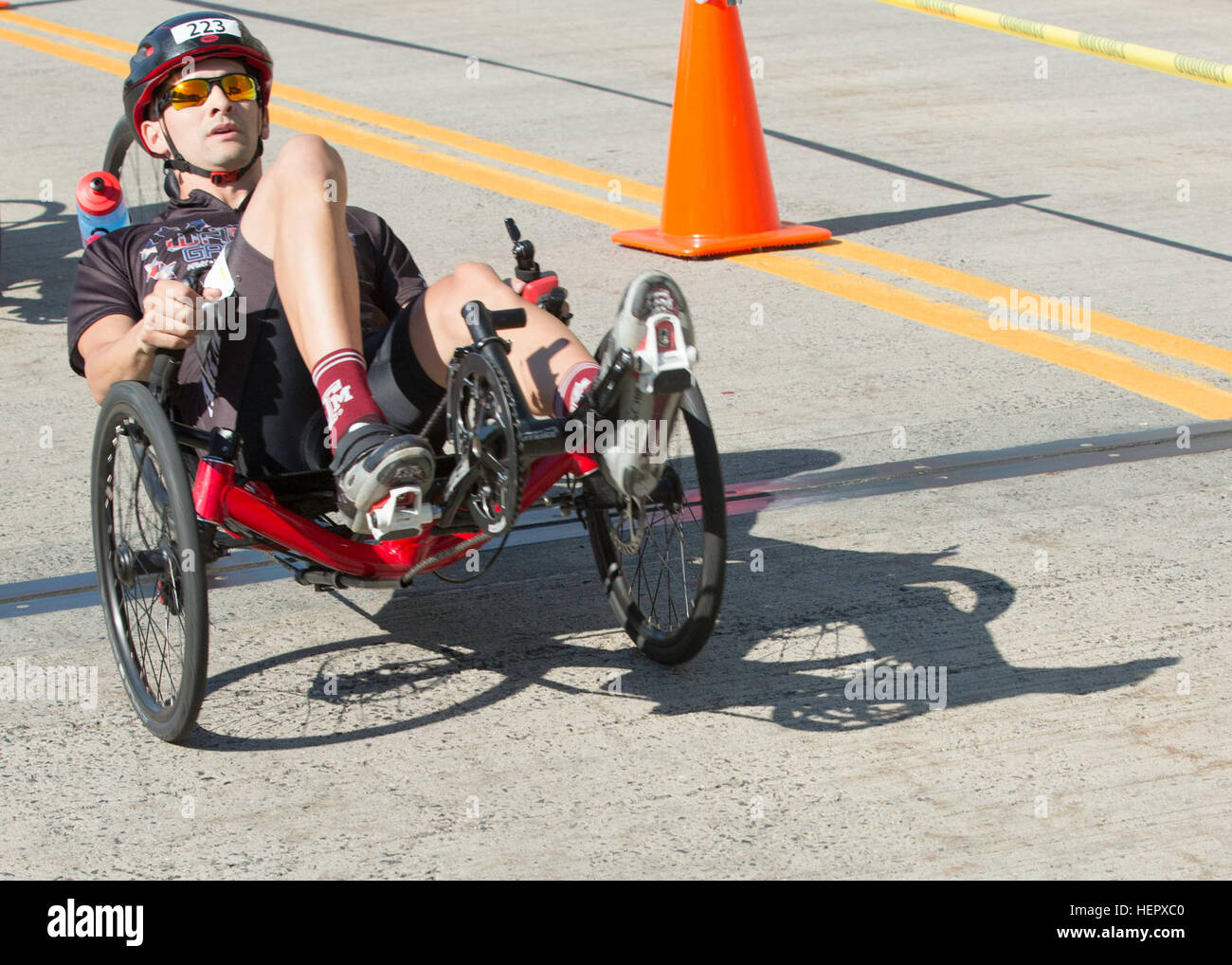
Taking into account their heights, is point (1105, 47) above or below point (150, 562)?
above

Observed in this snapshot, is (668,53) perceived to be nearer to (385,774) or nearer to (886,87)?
(886,87)

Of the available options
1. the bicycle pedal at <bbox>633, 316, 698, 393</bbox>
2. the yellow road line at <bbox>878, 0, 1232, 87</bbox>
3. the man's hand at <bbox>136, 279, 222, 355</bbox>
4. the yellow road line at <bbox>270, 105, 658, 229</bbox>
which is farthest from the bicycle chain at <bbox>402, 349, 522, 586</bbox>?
the yellow road line at <bbox>270, 105, 658, 229</bbox>

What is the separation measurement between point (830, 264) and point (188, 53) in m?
3.55

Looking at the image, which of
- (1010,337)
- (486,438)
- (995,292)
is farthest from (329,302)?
(995,292)

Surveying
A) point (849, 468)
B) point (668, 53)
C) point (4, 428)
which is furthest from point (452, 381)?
point (668, 53)

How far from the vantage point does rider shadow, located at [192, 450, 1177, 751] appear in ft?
11.7

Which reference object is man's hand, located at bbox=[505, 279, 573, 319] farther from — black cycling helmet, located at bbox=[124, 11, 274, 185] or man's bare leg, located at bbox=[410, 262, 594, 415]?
black cycling helmet, located at bbox=[124, 11, 274, 185]

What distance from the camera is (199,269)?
3.82m

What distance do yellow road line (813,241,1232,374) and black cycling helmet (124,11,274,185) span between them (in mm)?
3184

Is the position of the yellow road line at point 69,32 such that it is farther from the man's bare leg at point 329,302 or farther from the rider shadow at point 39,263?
the man's bare leg at point 329,302

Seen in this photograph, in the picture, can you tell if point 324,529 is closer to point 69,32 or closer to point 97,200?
point 97,200

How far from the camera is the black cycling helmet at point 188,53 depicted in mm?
3926

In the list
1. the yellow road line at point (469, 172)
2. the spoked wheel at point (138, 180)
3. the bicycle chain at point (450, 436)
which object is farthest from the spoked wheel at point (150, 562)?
the yellow road line at point (469, 172)
